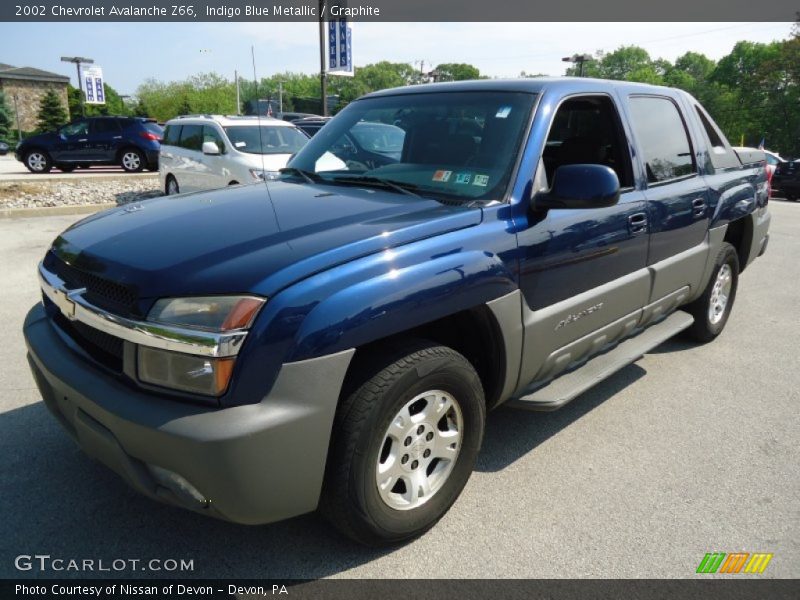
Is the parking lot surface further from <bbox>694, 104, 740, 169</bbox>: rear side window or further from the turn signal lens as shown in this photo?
<bbox>694, 104, 740, 169</bbox>: rear side window

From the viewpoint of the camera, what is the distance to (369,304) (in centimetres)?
210

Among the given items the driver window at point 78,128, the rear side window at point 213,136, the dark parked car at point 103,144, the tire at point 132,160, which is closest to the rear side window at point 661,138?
the rear side window at point 213,136

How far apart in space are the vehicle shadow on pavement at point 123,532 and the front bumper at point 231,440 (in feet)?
1.38

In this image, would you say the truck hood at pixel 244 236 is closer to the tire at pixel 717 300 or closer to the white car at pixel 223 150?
the tire at pixel 717 300

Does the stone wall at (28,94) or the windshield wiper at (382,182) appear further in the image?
the stone wall at (28,94)

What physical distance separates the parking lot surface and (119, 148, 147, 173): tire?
1603 cm

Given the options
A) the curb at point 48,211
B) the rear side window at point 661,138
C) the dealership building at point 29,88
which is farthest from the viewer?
the dealership building at point 29,88

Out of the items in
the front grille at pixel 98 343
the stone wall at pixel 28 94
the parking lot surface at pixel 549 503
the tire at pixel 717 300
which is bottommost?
the parking lot surface at pixel 549 503

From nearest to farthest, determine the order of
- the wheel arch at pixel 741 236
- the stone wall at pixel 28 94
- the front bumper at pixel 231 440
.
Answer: the front bumper at pixel 231 440 < the wheel arch at pixel 741 236 < the stone wall at pixel 28 94

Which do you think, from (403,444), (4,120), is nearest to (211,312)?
(403,444)

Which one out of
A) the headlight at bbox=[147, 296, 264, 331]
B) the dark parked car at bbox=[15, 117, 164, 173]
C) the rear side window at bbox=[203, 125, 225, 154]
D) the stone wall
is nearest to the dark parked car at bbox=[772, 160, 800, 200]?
the rear side window at bbox=[203, 125, 225, 154]

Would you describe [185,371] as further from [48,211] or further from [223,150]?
[48,211]

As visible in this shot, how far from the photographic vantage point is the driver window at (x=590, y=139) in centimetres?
347

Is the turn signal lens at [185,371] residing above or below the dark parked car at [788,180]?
above
